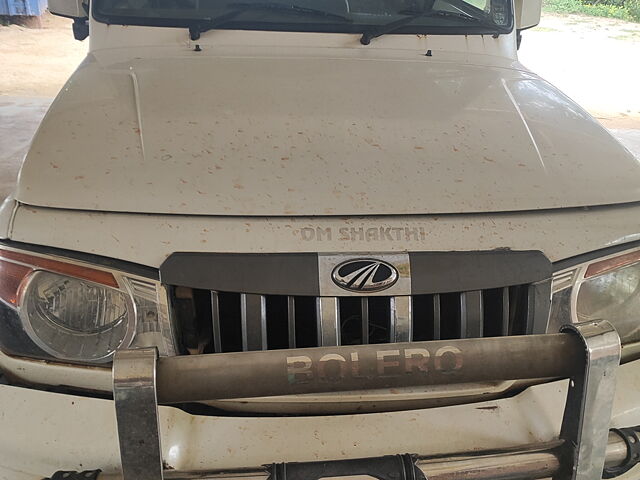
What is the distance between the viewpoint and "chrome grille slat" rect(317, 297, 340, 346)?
1377mm

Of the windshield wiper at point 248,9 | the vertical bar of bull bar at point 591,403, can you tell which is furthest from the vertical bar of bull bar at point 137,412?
the windshield wiper at point 248,9

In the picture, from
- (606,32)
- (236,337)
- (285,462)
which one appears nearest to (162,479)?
(285,462)

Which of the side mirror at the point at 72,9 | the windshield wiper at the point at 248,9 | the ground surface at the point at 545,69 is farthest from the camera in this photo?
the ground surface at the point at 545,69

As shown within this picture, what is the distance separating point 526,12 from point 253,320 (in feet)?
6.65

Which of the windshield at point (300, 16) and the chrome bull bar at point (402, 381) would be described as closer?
the chrome bull bar at point (402, 381)

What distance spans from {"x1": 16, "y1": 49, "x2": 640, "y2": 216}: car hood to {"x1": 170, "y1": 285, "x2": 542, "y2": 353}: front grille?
0.63 ft

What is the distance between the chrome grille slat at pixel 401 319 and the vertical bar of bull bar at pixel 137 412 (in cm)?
52

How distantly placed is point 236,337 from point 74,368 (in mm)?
356

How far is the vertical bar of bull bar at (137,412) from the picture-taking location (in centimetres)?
109

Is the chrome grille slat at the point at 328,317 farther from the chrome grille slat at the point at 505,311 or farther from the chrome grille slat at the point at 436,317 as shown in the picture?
the chrome grille slat at the point at 505,311

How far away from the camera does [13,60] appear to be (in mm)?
11023

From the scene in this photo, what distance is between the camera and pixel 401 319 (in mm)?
1410

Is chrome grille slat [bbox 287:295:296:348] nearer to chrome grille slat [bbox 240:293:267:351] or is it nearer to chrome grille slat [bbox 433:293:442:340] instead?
chrome grille slat [bbox 240:293:267:351]

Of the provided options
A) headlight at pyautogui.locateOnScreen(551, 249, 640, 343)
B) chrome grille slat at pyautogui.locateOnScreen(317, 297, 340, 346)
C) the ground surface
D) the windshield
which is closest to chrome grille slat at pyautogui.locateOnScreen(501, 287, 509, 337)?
headlight at pyautogui.locateOnScreen(551, 249, 640, 343)
